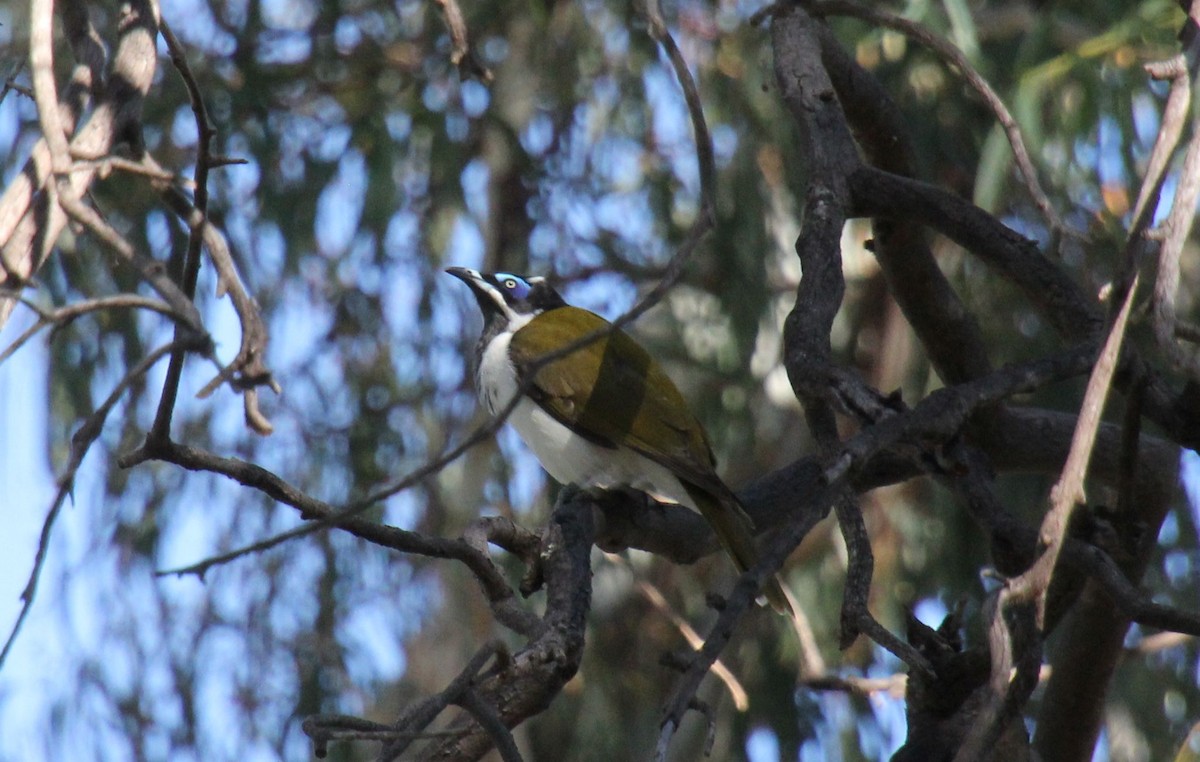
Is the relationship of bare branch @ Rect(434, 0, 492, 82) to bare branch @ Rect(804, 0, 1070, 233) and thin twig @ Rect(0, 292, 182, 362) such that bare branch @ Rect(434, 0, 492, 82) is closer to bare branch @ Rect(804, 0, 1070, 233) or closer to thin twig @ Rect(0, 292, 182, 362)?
bare branch @ Rect(804, 0, 1070, 233)

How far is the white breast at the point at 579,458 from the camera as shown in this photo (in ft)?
11.8

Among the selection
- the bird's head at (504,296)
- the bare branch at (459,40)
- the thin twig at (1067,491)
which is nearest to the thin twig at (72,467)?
the thin twig at (1067,491)

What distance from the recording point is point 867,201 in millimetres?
2602

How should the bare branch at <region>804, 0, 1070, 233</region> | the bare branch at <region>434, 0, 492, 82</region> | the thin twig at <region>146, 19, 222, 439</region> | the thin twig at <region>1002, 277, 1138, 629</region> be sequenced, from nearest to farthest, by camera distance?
the thin twig at <region>1002, 277, 1138, 629</region>, the thin twig at <region>146, 19, 222, 439</region>, the bare branch at <region>804, 0, 1070, 233</region>, the bare branch at <region>434, 0, 492, 82</region>

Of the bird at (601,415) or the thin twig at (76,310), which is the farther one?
the bird at (601,415)

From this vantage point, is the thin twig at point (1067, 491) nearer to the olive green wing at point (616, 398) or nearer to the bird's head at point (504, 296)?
the olive green wing at point (616, 398)

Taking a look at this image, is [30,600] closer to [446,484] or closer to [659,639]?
[446,484]

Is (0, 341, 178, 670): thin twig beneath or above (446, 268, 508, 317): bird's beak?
beneath

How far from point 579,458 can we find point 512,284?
2.93ft

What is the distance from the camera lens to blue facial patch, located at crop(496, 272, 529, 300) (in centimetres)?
437

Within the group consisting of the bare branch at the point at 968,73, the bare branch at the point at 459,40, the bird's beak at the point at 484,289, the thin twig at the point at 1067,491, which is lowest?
the thin twig at the point at 1067,491

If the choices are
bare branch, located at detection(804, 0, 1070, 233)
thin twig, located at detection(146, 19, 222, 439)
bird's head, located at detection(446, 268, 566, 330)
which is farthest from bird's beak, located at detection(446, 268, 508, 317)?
thin twig, located at detection(146, 19, 222, 439)

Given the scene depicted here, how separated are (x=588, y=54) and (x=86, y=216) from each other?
4.09 metres

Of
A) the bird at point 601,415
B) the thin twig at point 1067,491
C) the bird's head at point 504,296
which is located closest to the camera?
the thin twig at point 1067,491
